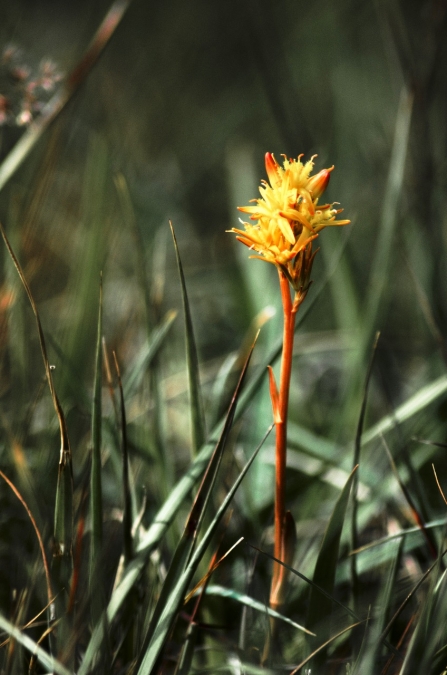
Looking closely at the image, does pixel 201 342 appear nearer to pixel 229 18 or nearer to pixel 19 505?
pixel 19 505

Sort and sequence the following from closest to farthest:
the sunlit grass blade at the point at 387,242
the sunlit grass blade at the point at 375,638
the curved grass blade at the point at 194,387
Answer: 1. the sunlit grass blade at the point at 375,638
2. the curved grass blade at the point at 194,387
3. the sunlit grass blade at the point at 387,242

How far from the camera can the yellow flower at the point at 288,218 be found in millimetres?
381

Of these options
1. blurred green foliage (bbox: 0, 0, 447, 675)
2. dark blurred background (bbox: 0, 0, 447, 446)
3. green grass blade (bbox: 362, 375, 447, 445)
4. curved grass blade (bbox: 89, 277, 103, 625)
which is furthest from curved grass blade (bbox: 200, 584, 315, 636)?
dark blurred background (bbox: 0, 0, 447, 446)

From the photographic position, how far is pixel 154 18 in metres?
2.55

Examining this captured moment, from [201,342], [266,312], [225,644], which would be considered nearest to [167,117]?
[201,342]

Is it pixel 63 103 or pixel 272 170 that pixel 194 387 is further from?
pixel 63 103

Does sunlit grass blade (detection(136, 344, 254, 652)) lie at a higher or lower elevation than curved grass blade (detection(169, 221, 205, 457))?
lower

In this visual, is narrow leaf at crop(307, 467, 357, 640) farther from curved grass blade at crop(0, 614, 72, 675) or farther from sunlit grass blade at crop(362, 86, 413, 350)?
sunlit grass blade at crop(362, 86, 413, 350)

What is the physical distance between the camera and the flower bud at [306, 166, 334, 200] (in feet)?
Result: 1.29

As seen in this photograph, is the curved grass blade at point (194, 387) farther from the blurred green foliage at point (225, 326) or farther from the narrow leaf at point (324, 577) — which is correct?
the narrow leaf at point (324, 577)

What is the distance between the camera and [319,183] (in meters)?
0.40

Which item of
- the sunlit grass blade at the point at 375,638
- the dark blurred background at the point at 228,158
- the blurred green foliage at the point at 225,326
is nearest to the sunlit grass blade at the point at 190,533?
the blurred green foliage at the point at 225,326

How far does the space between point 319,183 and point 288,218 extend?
41 mm

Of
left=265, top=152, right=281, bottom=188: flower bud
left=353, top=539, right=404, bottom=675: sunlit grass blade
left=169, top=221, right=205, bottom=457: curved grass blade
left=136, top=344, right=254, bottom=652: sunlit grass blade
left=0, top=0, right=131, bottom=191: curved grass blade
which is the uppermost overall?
left=0, top=0, right=131, bottom=191: curved grass blade
